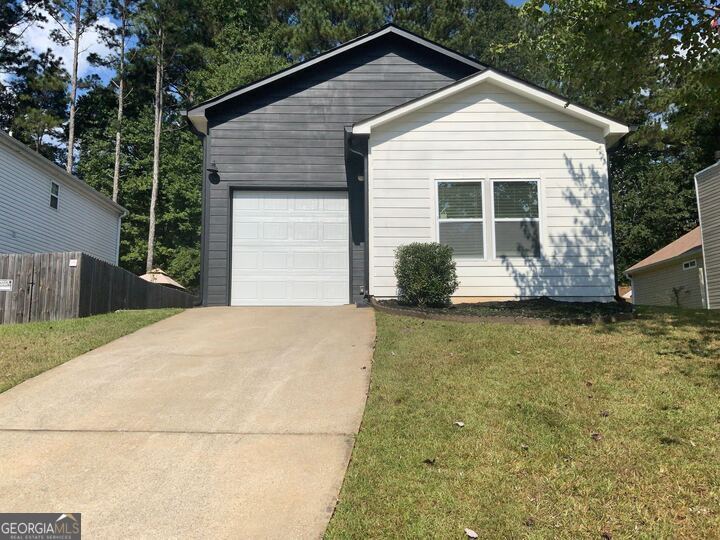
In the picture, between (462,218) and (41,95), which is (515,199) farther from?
(41,95)

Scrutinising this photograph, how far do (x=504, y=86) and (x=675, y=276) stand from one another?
1609cm

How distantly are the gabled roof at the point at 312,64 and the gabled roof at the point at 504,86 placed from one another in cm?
188

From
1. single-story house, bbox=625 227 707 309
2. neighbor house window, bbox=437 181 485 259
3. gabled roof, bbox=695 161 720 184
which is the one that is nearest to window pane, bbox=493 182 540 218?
neighbor house window, bbox=437 181 485 259

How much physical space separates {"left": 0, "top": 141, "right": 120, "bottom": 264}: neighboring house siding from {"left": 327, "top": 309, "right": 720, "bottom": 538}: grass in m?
14.6

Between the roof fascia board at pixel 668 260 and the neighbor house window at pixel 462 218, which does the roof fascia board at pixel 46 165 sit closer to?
the neighbor house window at pixel 462 218

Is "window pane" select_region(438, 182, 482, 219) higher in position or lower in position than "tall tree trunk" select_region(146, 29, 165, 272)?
lower

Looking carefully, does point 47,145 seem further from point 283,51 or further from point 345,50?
point 345,50

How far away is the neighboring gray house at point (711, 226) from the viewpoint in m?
17.2

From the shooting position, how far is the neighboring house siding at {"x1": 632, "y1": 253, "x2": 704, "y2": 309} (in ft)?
66.2

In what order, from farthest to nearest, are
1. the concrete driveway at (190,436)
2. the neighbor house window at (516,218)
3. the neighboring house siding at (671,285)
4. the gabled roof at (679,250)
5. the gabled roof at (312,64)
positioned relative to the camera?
the gabled roof at (679,250)
the neighboring house siding at (671,285)
the gabled roof at (312,64)
the neighbor house window at (516,218)
the concrete driveway at (190,436)

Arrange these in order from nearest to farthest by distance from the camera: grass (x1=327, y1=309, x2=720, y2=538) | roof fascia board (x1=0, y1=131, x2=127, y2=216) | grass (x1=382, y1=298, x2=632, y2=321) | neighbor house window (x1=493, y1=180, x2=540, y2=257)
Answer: grass (x1=327, y1=309, x2=720, y2=538)
grass (x1=382, y1=298, x2=632, y2=321)
neighbor house window (x1=493, y1=180, x2=540, y2=257)
roof fascia board (x1=0, y1=131, x2=127, y2=216)

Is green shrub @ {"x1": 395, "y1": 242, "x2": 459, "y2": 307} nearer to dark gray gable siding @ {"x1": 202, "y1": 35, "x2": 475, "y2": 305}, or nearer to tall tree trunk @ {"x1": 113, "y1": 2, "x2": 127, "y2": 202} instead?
dark gray gable siding @ {"x1": 202, "y1": 35, "x2": 475, "y2": 305}

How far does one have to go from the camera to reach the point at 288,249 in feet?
39.4

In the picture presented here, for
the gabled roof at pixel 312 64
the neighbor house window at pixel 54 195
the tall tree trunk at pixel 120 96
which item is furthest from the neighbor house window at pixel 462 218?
the tall tree trunk at pixel 120 96
